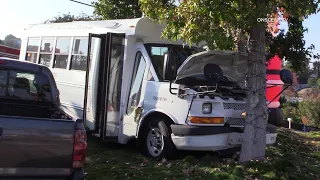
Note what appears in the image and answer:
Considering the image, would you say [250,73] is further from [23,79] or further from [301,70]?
[23,79]

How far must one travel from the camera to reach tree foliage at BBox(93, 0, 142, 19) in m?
13.0

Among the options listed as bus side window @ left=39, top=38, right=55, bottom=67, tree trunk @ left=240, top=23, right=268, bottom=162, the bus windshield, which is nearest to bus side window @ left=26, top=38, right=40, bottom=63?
bus side window @ left=39, top=38, right=55, bottom=67

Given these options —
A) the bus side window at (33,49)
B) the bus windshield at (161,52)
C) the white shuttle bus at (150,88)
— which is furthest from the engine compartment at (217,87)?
the bus side window at (33,49)

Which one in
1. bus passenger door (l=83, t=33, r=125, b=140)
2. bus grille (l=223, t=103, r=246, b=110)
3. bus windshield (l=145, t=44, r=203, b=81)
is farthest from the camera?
bus passenger door (l=83, t=33, r=125, b=140)

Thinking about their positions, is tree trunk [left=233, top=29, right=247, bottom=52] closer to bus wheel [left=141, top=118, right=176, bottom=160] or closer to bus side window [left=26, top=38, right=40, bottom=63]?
bus wheel [left=141, top=118, right=176, bottom=160]

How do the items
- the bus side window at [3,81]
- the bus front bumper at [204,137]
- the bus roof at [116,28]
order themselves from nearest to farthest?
the bus side window at [3,81] → the bus front bumper at [204,137] → the bus roof at [116,28]

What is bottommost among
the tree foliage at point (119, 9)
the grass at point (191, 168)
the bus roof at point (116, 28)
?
the grass at point (191, 168)

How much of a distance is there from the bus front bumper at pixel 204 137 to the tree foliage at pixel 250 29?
0.35 m

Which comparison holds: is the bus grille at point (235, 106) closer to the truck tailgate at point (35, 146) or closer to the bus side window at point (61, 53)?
the truck tailgate at point (35, 146)

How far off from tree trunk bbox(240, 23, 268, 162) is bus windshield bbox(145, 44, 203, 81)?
1.61 m

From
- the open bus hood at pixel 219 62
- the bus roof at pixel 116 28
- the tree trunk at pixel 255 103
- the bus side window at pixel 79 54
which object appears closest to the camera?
the tree trunk at pixel 255 103

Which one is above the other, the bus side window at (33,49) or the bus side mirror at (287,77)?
the bus side window at (33,49)

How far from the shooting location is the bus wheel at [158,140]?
23.9 feet

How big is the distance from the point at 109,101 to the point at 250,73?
308 cm
